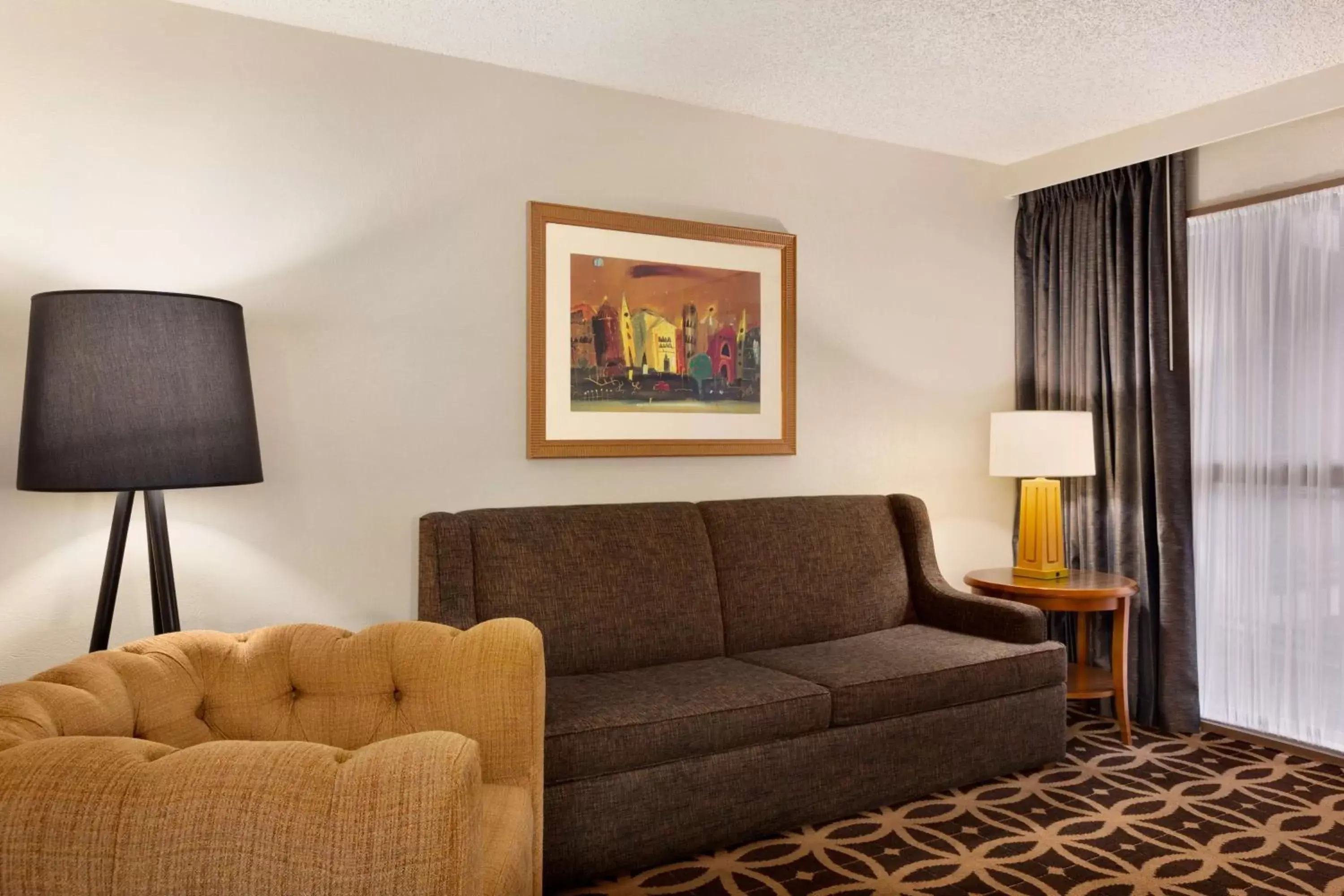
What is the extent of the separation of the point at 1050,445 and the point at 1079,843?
163 cm

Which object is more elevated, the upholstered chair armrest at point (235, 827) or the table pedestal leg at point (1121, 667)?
the upholstered chair armrest at point (235, 827)

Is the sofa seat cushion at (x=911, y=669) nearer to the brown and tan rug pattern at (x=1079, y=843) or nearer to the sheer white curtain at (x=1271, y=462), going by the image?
the brown and tan rug pattern at (x=1079, y=843)

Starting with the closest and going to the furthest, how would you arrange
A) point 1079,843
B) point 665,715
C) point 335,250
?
point 665,715 → point 1079,843 → point 335,250

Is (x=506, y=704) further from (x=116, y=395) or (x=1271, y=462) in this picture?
(x=1271, y=462)

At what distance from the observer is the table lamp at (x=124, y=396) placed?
223 centimetres

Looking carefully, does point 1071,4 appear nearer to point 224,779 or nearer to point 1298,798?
point 1298,798

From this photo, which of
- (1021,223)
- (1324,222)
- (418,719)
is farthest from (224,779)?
(1021,223)

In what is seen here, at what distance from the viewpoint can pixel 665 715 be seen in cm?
280

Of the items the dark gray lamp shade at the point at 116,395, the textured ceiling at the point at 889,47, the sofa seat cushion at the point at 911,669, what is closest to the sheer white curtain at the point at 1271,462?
the textured ceiling at the point at 889,47

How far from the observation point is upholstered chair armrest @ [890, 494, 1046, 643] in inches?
143

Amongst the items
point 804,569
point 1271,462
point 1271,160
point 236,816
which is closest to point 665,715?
point 804,569

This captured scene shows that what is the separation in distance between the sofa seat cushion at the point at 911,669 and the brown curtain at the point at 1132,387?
772 mm

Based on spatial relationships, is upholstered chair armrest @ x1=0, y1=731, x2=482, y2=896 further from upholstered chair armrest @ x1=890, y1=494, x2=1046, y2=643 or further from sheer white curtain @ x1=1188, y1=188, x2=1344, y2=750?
sheer white curtain @ x1=1188, y1=188, x2=1344, y2=750

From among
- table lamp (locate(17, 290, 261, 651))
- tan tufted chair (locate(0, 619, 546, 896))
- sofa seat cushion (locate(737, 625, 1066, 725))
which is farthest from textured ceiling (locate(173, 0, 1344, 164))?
tan tufted chair (locate(0, 619, 546, 896))
